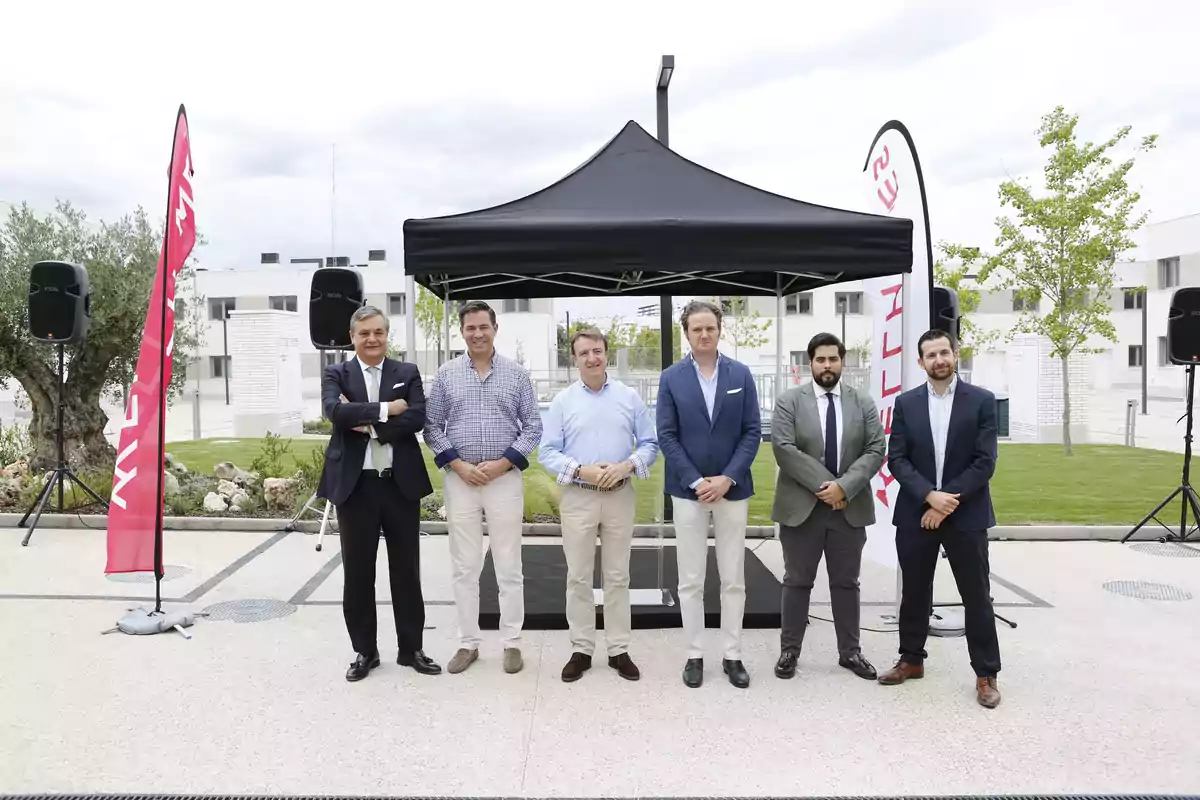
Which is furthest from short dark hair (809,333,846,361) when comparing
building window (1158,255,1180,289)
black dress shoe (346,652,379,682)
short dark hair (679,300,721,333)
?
building window (1158,255,1180,289)

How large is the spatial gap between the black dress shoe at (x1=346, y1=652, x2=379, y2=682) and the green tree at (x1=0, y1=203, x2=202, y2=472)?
20.3ft

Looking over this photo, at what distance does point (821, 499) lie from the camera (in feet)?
13.5

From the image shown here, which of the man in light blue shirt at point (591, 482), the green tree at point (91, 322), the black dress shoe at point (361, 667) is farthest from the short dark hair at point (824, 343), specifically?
the green tree at point (91, 322)

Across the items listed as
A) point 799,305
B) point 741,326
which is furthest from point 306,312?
point 799,305

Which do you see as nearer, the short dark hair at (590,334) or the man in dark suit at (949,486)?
the man in dark suit at (949,486)

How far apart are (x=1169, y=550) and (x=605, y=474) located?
557cm

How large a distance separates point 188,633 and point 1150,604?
583 centimetres

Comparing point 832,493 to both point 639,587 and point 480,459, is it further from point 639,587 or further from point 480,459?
point 639,587

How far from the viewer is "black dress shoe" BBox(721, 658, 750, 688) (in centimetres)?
400

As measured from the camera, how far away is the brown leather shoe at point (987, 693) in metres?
3.75

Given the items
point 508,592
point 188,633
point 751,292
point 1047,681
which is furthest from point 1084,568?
point 188,633

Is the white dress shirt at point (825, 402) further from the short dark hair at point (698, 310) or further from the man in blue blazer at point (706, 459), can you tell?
the short dark hair at point (698, 310)

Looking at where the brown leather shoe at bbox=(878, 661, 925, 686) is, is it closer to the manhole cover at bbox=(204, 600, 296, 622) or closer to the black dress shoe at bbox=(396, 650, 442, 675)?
the black dress shoe at bbox=(396, 650, 442, 675)

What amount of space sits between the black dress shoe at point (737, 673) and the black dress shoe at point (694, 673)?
0.12 m
